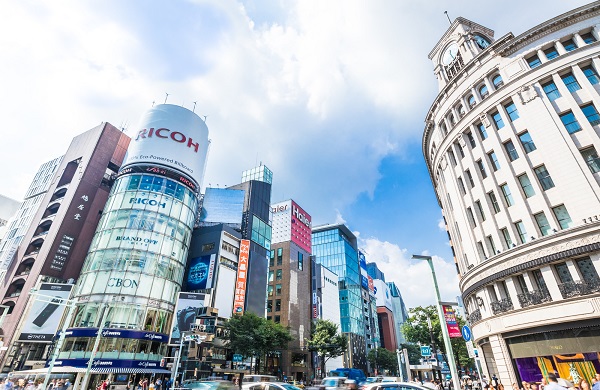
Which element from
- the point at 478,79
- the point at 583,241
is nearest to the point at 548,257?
the point at 583,241

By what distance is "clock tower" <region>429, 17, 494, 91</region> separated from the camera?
30.9m

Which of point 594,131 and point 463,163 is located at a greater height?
point 463,163

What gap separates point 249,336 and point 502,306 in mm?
32481

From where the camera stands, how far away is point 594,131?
1972 cm

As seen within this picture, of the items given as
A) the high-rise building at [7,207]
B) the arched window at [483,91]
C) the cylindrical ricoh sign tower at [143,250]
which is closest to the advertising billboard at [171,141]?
the cylindrical ricoh sign tower at [143,250]

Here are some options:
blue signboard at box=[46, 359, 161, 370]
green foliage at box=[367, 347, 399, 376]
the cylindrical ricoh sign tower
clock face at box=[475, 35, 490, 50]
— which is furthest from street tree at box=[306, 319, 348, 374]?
clock face at box=[475, 35, 490, 50]

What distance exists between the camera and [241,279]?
179ft

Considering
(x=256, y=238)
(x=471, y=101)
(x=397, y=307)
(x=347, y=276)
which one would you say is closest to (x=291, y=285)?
(x=256, y=238)

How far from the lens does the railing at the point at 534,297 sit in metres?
18.5

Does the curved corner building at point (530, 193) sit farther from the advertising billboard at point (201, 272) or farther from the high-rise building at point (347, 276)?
the high-rise building at point (347, 276)

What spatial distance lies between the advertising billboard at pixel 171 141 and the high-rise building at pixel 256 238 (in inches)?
566

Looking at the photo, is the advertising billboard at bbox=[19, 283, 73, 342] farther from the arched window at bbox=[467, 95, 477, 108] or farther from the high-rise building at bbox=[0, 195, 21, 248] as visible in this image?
the high-rise building at bbox=[0, 195, 21, 248]

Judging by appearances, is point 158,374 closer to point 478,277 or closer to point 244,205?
point 244,205

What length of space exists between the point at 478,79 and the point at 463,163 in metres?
7.31
